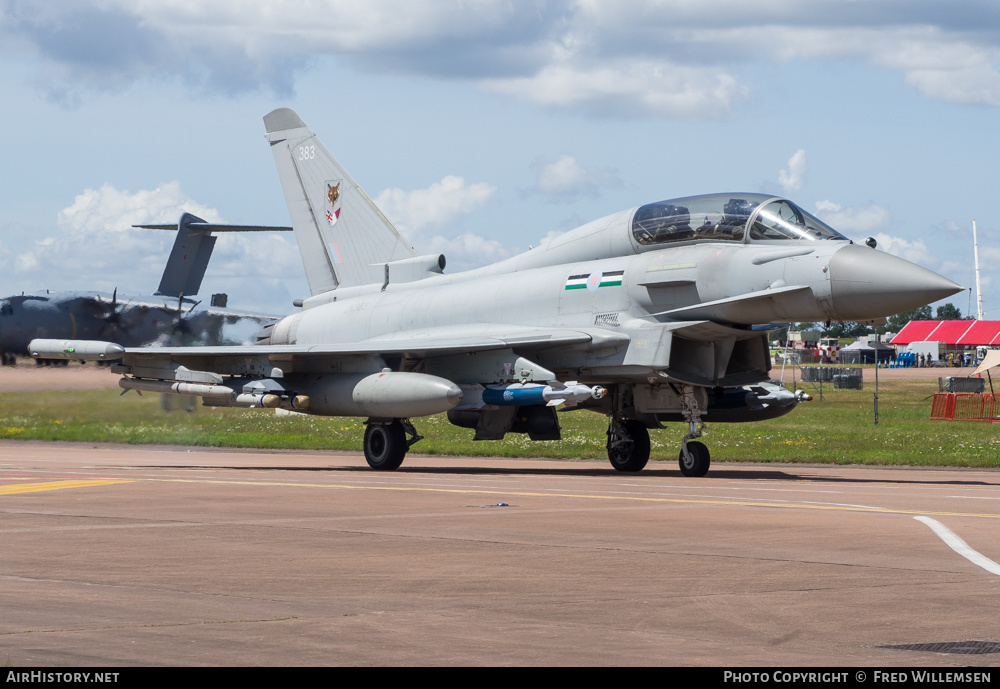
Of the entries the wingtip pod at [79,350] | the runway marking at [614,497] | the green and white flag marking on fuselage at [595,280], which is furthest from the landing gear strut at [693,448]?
the wingtip pod at [79,350]

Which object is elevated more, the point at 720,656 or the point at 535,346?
the point at 535,346

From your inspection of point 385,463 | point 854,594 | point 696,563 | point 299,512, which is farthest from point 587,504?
point 385,463

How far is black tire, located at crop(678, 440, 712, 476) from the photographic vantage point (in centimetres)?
1897

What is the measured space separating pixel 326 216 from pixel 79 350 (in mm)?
5867

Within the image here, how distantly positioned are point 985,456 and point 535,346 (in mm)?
8969

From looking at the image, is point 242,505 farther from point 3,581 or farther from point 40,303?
point 40,303

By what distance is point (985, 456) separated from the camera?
22531 millimetres

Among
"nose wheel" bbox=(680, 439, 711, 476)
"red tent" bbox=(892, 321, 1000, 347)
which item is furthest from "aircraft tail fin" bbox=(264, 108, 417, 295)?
"red tent" bbox=(892, 321, 1000, 347)

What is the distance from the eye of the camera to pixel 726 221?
59.6 feet

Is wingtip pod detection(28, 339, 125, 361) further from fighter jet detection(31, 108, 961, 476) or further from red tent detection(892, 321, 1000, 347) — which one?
red tent detection(892, 321, 1000, 347)

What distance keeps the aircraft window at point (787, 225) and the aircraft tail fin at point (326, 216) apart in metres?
8.51

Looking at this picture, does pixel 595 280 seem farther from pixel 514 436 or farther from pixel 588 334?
→ pixel 514 436

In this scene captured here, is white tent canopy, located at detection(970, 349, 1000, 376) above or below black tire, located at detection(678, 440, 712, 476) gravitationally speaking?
above

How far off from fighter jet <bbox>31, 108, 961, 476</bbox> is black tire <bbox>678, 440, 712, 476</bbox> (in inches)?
0.8
